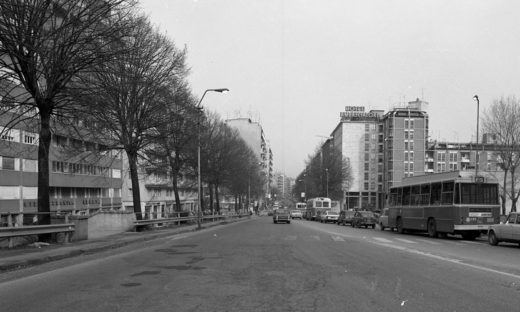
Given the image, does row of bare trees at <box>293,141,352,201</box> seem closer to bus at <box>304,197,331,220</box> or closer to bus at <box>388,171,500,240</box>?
bus at <box>304,197,331,220</box>

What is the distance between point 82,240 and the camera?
21156 millimetres

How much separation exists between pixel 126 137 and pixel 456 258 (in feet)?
72.8

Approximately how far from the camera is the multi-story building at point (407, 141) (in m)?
129

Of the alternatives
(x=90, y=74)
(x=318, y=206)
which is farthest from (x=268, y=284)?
(x=318, y=206)

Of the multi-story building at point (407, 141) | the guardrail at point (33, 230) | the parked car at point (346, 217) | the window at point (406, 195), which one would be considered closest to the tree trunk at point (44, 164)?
the guardrail at point (33, 230)

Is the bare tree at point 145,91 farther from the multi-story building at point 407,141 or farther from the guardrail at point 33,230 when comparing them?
the multi-story building at point 407,141

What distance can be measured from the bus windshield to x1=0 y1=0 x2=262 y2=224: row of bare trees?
17624mm

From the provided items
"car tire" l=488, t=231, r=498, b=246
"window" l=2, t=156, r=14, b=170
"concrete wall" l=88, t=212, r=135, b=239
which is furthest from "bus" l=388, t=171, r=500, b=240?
"window" l=2, t=156, r=14, b=170

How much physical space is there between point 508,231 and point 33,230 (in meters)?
19.6

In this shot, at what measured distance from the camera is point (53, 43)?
60.2ft

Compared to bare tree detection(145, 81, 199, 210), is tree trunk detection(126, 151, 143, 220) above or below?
below

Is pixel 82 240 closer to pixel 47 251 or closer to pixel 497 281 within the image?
pixel 47 251

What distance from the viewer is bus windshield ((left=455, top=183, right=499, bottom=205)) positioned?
24.8 meters

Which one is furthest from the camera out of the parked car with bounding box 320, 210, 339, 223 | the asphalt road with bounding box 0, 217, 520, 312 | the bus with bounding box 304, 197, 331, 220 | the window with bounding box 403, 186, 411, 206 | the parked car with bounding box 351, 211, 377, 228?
the bus with bounding box 304, 197, 331, 220
